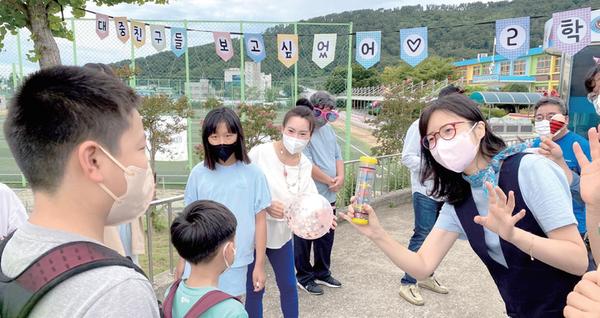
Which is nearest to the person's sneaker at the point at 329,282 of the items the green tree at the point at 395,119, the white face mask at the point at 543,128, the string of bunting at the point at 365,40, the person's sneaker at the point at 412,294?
the person's sneaker at the point at 412,294

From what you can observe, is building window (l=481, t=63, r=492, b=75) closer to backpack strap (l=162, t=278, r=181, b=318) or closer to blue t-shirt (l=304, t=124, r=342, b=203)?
blue t-shirt (l=304, t=124, r=342, b=203)

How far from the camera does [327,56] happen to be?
7891 mm

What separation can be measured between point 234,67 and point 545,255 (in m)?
8.20

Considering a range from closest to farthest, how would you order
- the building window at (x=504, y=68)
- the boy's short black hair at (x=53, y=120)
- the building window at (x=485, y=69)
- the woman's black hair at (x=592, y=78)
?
the boy's short black hair at (x=53, y=120), the woman's black hair at (x=592, y=78), the building window at (x=504, y=68), the building window at (x=485, y=69)

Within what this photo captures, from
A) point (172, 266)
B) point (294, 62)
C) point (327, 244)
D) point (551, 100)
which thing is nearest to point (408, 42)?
point (294, 62)

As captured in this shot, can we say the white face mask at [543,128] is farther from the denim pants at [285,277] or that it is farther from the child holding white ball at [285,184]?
the denim pants at [285,277]

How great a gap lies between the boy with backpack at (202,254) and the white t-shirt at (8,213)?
95 cm

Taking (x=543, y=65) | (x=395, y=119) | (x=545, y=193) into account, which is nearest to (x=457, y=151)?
(x=545, y=193)

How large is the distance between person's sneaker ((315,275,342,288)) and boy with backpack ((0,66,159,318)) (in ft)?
10.3

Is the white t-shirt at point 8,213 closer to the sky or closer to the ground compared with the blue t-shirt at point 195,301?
closer to the sky

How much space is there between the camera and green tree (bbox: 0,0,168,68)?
11.0 feet

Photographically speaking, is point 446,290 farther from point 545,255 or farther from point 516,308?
point 545,255

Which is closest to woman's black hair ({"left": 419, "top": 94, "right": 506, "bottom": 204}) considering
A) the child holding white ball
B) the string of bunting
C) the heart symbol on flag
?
the child holding white ball

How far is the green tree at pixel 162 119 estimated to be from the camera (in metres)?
7.01
